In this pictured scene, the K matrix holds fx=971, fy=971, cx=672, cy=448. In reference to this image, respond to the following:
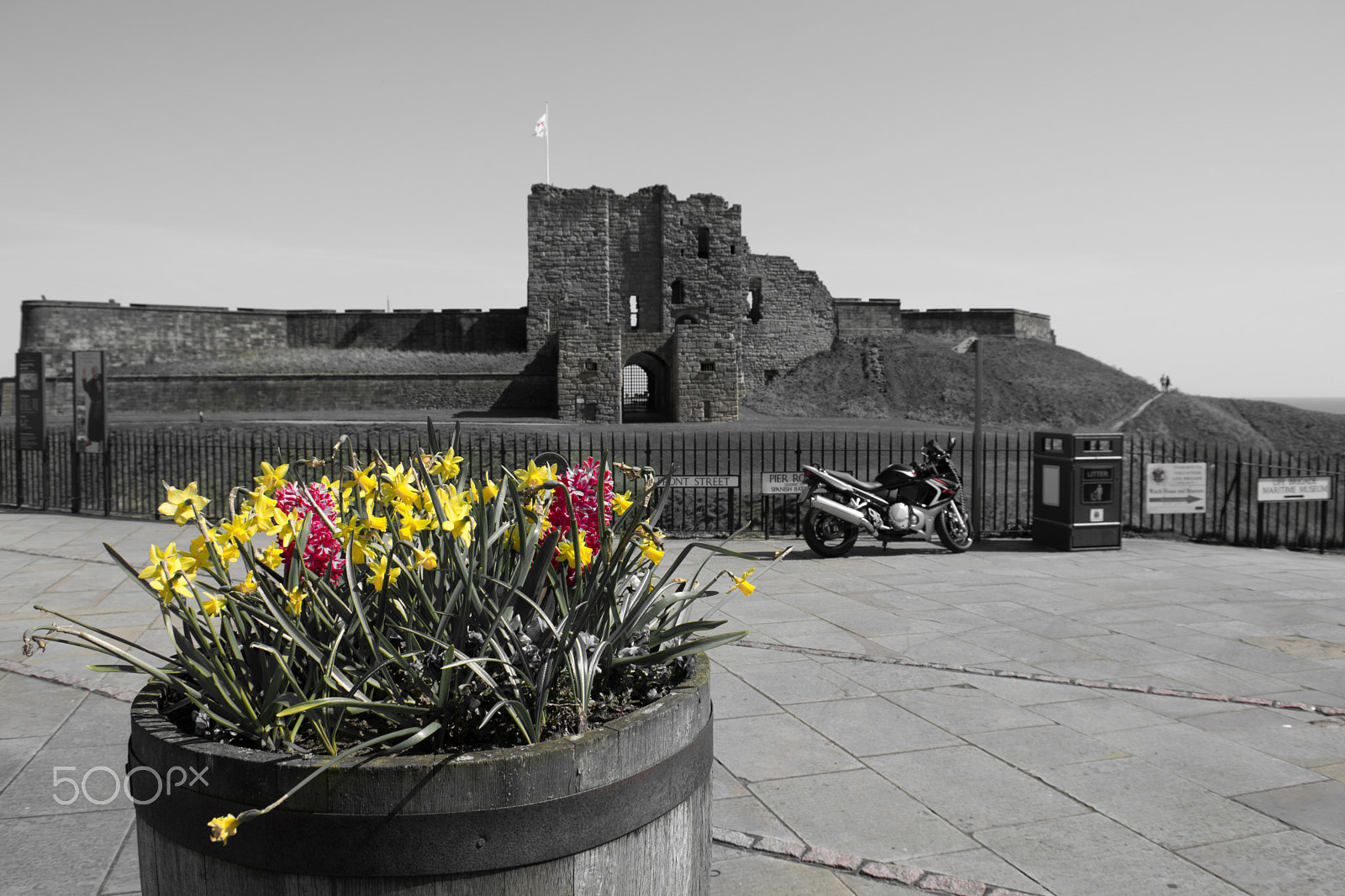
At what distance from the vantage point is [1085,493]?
367 inches

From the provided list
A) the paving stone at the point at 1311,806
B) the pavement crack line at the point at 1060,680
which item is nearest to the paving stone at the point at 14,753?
the pavement crack line at the point at 1060,680

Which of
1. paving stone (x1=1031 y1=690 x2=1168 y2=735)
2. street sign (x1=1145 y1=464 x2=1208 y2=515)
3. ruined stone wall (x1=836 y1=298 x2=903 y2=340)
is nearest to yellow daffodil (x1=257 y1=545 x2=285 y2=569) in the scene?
paving stone (x1=1031 y1=690 x2=1168 y2=735)

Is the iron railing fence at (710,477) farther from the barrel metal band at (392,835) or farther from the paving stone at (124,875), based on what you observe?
the barrel metal band at (392,835)

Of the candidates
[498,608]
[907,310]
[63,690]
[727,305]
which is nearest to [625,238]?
[727,305]

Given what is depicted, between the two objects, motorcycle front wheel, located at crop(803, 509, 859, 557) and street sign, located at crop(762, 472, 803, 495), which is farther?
street sign, located at crop(762, 472, 803, 495)

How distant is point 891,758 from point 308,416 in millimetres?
27651

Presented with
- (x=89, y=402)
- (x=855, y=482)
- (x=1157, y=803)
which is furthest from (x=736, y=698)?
(x=89, y=402)

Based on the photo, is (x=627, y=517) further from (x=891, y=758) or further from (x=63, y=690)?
(x=63, y=690)

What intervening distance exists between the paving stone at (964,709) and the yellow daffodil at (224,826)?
3.20 meters

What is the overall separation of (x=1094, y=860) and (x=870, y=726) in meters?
1.30

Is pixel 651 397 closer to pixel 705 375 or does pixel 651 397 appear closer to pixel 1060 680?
→ pixel 705 375

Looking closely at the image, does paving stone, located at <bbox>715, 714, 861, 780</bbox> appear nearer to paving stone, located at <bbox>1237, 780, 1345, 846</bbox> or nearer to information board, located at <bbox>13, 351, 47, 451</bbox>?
paving stone, located at <bbox>1237, 780, 1345, 846</bbox>

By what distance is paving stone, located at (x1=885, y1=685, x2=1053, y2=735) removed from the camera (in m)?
4.18

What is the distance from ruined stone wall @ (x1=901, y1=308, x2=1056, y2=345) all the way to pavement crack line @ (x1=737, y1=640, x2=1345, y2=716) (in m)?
40.9
